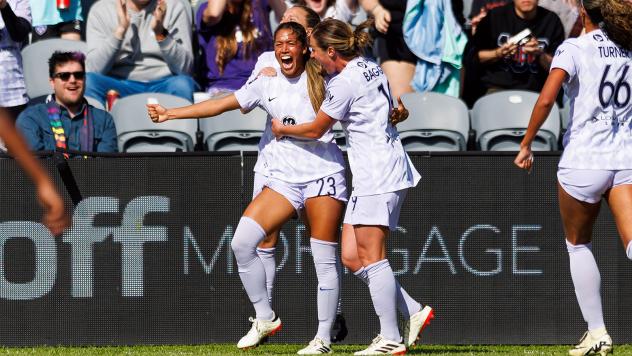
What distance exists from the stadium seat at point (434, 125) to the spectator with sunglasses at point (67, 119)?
2.36 m

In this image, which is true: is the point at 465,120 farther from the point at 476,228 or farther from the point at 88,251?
the point at 88,251

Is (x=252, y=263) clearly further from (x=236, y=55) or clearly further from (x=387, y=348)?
(x=236, y=55)

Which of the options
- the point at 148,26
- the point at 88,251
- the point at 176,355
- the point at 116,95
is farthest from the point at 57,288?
the point at 148,26

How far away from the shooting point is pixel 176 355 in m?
7.51

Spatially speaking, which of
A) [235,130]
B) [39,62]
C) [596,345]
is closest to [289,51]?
[235,130]

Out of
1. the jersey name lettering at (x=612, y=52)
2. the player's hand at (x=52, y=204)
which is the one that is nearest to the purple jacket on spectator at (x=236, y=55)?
the jersey name lettering at (x=612, y=52)

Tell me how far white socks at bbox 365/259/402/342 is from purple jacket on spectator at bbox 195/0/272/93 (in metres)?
3.94

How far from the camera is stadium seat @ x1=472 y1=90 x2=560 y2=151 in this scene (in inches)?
393

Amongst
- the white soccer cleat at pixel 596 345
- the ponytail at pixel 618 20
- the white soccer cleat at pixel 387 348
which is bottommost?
the white soccer cleat at pixel 387 348

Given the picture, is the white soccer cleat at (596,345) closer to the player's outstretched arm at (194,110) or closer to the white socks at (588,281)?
the white socks at (588,281)

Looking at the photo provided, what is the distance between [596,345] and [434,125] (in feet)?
11.1

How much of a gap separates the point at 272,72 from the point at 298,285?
1.59 meters

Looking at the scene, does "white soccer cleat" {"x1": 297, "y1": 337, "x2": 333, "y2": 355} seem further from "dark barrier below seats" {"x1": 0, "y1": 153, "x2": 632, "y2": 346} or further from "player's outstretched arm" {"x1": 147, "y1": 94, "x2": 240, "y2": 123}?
"player's outstretched arm" {"x1": 147, "y1": 94, "x2": 240, "y2": 123}

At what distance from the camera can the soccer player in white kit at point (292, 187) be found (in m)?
7.49
